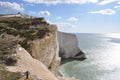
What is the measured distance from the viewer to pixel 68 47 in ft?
194

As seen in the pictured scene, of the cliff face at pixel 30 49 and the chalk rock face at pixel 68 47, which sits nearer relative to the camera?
the cliff face at pixel 30 49

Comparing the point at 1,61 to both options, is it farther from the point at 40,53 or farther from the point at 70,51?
the point at 70,51

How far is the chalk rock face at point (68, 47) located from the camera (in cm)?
5790

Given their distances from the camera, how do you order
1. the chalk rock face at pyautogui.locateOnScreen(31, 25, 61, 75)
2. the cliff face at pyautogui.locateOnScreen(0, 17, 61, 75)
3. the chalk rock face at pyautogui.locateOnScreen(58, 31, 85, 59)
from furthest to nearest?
1. the chalk rock face at pyautogui.locateOnScreen(58, 31, 85, 59)
2. the chalk rock face at pyautogui.locateOnScreen(31, 25, 61, 75)
3. the cliff face at pyautogui.locateOnScreen(0, 17, 61, 75)

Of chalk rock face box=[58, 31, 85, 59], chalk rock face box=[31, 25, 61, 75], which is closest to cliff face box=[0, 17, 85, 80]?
chalk rock face box=[31, 25, 61, 75]

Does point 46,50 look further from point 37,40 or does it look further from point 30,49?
point 30,49

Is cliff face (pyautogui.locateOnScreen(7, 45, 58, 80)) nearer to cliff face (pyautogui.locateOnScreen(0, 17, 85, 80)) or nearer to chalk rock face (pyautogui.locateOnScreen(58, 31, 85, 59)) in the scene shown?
cliff face (pyautogui.locateOnScreen(0, 17, 85, 80))

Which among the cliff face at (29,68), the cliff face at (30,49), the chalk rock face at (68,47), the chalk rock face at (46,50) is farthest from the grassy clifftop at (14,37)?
the chalk rock face at (68,47)

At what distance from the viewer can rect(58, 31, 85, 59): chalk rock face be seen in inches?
2280

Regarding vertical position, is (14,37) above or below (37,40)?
above

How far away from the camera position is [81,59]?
190ft

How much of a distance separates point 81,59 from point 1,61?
47670 mm

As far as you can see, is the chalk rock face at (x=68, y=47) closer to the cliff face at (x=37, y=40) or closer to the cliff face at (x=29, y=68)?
the cliff face at (x=37, y=40)

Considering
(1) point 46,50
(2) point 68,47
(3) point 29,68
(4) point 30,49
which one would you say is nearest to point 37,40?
(4) point 30,49
